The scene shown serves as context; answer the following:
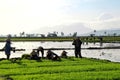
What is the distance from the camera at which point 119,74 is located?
2034cm

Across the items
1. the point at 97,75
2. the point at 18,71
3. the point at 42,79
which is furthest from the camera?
the point at 18,71

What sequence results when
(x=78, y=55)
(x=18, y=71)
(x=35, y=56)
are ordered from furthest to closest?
(x=78, y=55), (x=35, y=56), (x=18, y=71)

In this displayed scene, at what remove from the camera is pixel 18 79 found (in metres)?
19.1

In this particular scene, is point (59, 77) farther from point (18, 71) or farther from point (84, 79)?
point (18, 71)

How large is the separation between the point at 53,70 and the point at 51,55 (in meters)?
11.1

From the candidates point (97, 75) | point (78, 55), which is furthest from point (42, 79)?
point (78, 55)

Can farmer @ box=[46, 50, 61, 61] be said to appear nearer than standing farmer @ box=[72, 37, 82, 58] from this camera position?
Yes

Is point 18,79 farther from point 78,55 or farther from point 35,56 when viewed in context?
point 78,55

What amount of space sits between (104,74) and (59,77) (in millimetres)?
3114

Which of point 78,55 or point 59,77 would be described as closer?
point 59,77

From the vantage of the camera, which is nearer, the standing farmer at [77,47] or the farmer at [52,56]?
the farmer at [52,56]

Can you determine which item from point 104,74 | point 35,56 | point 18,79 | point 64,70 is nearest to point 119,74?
point 104,74

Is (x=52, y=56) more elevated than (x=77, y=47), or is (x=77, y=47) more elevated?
(x=77, y=47)

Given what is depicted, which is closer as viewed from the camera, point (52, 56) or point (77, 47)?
point (52, 56)
